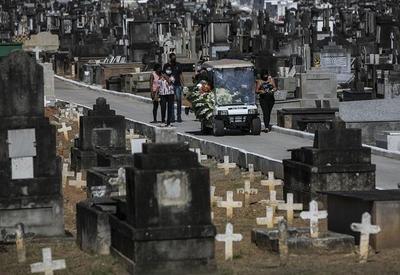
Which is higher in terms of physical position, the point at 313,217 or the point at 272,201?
the point at 313,217

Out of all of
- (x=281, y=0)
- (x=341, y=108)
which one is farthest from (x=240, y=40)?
(x=281, y=0)

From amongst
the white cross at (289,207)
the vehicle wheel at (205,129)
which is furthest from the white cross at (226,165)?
the vehicle wheel at (205,129)

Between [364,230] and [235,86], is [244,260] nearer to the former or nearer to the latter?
[364,230]

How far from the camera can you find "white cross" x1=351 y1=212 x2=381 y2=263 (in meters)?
11.1

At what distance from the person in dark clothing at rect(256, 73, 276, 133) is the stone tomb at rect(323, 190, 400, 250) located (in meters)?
12.2

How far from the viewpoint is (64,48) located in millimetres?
57688

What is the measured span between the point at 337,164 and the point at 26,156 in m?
3.58

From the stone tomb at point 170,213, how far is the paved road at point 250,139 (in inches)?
223

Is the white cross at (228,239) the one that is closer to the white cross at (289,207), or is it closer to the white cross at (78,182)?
the white cross at (289,207)

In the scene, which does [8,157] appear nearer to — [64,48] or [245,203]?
[245,203]

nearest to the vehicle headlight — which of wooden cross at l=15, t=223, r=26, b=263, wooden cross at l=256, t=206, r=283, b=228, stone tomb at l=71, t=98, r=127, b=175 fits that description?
stone tomb at l=71, t=98, r=127, b=175

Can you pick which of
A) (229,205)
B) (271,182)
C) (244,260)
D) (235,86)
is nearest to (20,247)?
(244,260)

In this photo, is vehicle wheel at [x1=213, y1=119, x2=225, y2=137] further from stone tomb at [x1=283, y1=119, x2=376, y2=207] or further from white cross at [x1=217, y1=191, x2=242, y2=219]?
white cross at [x1=217, y1=191, x2=242, y2=219]

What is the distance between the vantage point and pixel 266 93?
24.4 metres
